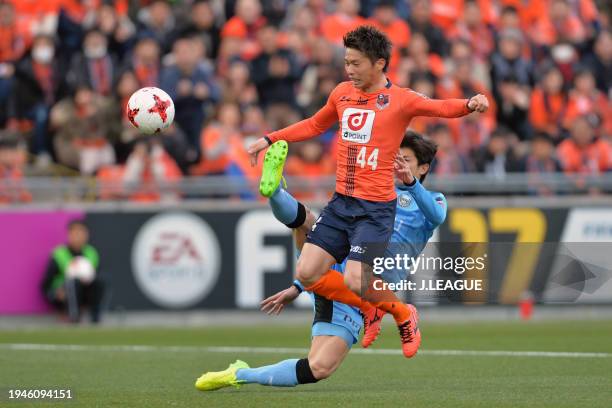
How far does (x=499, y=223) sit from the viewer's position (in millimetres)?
18062

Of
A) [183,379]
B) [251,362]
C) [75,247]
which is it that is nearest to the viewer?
[183,379]

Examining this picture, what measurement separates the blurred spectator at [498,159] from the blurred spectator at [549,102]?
5.83 feet

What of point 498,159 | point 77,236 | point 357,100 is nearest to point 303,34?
point 498,159

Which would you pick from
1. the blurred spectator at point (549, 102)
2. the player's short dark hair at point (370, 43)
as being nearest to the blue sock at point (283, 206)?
the player's short dark hair at point (370, 43)

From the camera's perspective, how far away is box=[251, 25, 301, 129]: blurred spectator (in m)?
19.4

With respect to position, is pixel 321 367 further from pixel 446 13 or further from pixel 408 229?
pixel 446 13

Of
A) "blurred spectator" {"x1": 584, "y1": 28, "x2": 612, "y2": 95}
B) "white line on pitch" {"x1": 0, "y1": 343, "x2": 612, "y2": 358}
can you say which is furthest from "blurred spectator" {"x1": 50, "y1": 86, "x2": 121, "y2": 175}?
"blurred spectator" {"x1": 584, "y1": 28, "x2": 612, "y2": 95}

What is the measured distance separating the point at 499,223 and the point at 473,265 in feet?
26.6

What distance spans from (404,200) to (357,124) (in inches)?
37.1

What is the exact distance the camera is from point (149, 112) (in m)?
10.7

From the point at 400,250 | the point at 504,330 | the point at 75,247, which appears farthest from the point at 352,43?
the point at 75,247

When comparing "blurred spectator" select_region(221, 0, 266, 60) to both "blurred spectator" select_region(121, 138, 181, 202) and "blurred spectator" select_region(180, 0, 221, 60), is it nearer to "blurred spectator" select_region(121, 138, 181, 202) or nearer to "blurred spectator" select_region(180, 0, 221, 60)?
"blurred spectator" select_region(180, 0, 221, 60)

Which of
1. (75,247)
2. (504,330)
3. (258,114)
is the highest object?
(258,114)

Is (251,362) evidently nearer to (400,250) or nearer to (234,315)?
(400,250)
